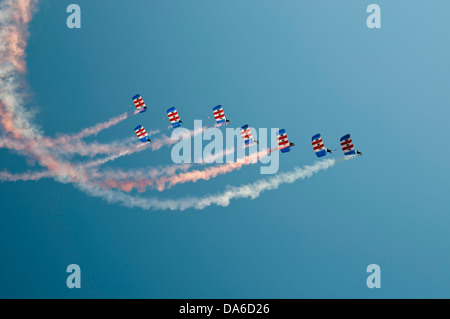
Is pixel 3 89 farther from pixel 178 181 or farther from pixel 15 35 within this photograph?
→ pixel 178 181

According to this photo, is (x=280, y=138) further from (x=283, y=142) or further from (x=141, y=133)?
(x=141, y=133)

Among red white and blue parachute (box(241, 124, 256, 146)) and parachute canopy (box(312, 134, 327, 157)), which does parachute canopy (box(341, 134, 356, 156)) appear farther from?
red white and blue parachute (box(241, 124, 256, 146))

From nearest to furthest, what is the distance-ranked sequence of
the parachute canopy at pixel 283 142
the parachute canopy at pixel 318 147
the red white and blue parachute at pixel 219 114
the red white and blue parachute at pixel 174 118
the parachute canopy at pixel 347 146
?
the parachute canopy at pixel 347 146, the parachute canopy at pixel 318 147, the parachute canopy at pixel 283 142, the red white and blue parachute at pixel 219 114, the red white and blue parachute at pixel 174 118

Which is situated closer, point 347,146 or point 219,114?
point 347,146

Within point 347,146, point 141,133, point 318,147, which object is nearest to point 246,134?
point 318,147

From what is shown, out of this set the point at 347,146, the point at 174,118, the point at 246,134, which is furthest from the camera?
the point at 174,118

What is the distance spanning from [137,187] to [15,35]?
27.7m

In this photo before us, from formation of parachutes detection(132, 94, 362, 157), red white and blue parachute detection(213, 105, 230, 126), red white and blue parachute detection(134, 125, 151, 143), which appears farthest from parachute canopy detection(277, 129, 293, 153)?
red white and blue parachute detection(134, 125, 151, 143)

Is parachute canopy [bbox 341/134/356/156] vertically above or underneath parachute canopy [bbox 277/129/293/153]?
underneath

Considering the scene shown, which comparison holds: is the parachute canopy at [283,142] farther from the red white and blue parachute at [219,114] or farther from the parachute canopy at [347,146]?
the red white and blue parachute at [219,114]

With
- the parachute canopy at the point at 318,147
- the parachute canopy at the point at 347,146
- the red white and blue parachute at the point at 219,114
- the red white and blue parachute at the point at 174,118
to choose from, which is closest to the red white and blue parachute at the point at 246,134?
the red white and blue parachute at the point at 219,114
